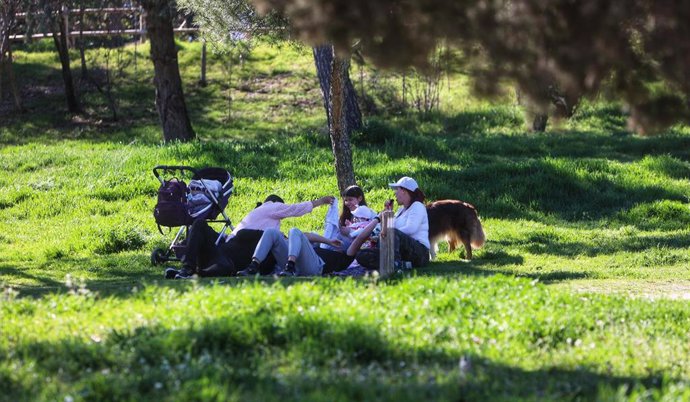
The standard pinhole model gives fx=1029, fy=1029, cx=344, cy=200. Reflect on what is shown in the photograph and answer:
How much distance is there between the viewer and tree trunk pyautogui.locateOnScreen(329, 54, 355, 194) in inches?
543

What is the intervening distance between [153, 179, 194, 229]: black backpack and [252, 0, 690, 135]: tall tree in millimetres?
5094

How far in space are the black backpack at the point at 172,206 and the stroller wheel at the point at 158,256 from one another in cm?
55

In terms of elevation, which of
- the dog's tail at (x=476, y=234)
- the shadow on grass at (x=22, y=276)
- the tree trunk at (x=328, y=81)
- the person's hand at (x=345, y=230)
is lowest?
the shadow on grass at (x=22, y=276)

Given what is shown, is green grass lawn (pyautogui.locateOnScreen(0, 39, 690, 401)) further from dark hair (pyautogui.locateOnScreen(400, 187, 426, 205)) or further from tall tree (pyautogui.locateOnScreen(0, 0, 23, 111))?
dark hair (pyautogui.locateOnScreen(400, 187, 426, 205))

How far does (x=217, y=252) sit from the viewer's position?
37.7 ft

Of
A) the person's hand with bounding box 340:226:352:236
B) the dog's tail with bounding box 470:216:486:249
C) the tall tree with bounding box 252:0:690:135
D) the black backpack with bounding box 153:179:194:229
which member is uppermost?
the tall tree with bounding box 252:0:690:135

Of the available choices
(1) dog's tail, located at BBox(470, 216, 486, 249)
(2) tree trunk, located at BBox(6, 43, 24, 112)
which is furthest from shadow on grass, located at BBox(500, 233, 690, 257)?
(2) tree trunk, located at BBox(6, 43, 24, 112)

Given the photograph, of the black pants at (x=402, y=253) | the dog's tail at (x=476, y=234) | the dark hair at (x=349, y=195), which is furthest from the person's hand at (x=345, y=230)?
the dog's tail at (x=476, y=234)

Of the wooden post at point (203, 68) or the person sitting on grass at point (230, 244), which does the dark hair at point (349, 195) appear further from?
the wooden post at point (203, 68)

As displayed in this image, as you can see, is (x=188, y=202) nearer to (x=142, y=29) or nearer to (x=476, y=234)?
(x=476, y=234)

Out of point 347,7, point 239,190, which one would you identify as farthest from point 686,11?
point 239,190

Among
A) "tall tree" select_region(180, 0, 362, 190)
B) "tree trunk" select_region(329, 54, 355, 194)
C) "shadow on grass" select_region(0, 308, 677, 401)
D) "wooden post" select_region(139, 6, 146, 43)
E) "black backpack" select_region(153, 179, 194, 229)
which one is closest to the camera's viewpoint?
Answer: "shadow on grass" select_region(0, 308, 677, 401)

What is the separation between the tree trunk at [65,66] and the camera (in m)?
25.3

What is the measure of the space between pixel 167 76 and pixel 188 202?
9.51 metres
